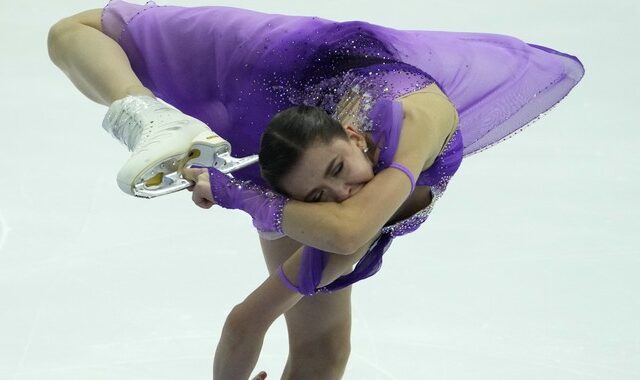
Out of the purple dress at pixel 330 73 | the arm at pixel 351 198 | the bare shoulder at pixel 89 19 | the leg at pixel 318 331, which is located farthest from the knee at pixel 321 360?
the bare shoulder at pixel 89 19

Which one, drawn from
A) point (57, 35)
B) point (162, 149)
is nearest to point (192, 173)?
point (162, 149)

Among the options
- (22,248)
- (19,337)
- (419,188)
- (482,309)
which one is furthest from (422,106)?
(22,248)

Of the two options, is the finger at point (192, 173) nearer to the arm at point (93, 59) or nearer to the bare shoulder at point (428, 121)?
the arm at point (93, 59)

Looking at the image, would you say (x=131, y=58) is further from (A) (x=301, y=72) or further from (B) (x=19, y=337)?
(B) (x=19, y=337)

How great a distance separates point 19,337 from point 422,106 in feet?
4.43

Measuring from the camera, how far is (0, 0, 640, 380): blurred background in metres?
2.72

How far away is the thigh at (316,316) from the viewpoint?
7.66 ft

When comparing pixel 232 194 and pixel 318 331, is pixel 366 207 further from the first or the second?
pixel 318 331

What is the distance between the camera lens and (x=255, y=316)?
6.89ft

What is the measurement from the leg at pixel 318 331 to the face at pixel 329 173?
0.58m

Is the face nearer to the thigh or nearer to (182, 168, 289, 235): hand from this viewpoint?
(182, 168, 289, 235): hand

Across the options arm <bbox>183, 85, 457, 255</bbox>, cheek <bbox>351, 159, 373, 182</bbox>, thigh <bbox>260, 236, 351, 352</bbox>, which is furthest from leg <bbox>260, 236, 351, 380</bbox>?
cheek <bbox>351, 159, 373, 182</bbox>

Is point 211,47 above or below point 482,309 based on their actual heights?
above

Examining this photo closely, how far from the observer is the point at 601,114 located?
4051mm
